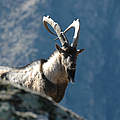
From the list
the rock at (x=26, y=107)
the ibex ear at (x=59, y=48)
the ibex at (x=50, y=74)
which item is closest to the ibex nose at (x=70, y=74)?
the ibex at (x=50, y=74)

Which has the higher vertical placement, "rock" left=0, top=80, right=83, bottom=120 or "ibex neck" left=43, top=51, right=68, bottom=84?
"ibex neck" left=43, top=51, right=68, bottom=84

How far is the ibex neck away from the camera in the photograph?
16297 mm

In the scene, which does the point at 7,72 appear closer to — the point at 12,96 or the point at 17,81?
the point at 17,81

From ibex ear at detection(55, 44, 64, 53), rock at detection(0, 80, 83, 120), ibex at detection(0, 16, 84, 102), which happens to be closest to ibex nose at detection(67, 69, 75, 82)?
ibex at detection(0, 16, 84, 102)

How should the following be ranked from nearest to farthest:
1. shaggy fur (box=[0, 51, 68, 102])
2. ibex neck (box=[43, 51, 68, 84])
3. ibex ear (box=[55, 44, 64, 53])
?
1. shaggy fur (box=[0, 51, 68, 102])
2. ibex neck (box=[43, 51, 68, 84])
3. ibex ear (box=[55, 44, 64, 53])

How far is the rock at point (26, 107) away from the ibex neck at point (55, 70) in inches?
315

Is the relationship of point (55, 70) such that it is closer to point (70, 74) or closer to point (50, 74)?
point (50, 74)

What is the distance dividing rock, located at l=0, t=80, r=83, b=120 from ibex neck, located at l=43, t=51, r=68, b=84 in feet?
26.3

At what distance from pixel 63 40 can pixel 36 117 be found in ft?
32.3

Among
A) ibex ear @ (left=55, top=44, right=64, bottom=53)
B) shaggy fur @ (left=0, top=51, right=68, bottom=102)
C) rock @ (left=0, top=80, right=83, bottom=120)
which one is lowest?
rock @ (left=0, top=80, right=83, bottom=120)

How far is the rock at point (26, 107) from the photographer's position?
25.3 feet

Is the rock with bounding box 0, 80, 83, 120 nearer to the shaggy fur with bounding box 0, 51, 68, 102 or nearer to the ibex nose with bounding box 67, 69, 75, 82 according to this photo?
the shaggy fur with bounding box 0, 51, 68, 102

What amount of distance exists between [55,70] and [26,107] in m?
8.57

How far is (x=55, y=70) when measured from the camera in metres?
16.5
